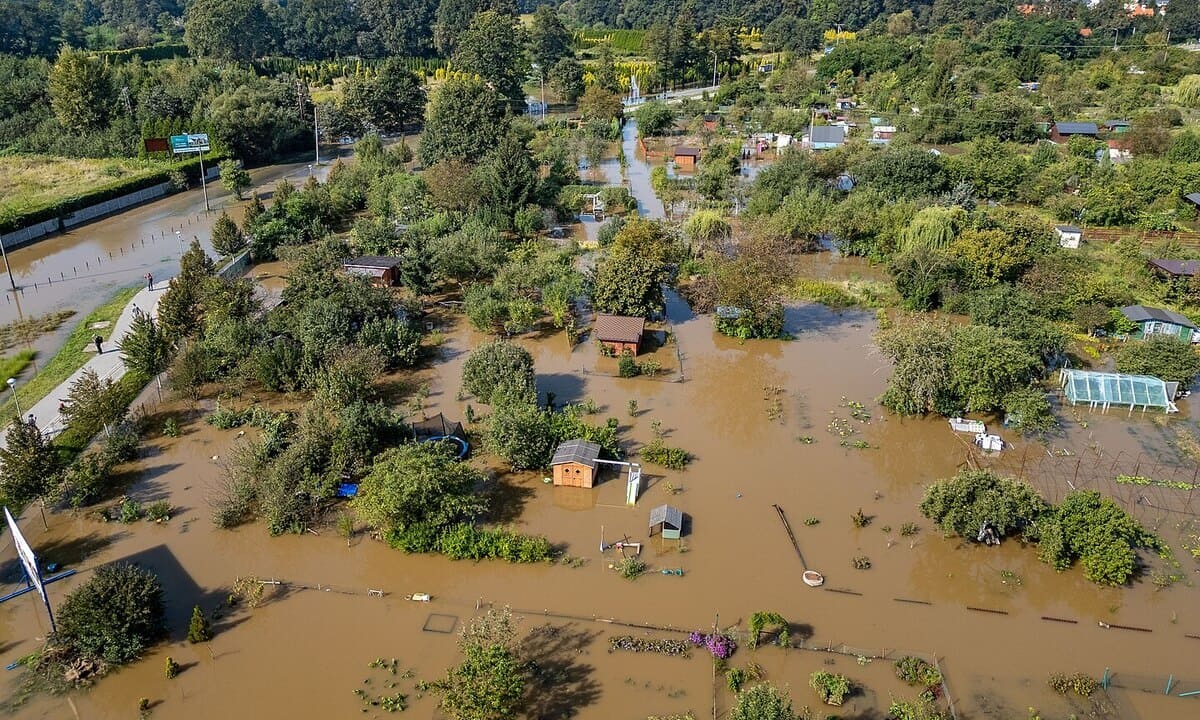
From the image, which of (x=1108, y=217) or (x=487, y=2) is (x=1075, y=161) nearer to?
(x=1108, y=217)

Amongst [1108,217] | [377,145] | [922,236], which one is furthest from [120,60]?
[1108,217]

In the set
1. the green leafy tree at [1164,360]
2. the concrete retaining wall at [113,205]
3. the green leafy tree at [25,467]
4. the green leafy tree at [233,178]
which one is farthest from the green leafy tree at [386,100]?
the green leafy tree at [1164,360]

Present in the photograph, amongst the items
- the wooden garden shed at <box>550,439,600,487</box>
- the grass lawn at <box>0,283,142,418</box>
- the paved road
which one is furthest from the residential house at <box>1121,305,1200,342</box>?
the paved road

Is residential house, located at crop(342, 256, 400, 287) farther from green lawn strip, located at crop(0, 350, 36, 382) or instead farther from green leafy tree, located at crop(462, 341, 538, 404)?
green lawn strip, located at crop(0, 350, 36, 382)

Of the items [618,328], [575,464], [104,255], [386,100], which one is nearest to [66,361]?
[104,255]

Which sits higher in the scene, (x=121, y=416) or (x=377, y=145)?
(x=377, y=145)

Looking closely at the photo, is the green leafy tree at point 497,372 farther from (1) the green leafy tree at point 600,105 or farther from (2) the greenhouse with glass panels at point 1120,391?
(1) the green leafy tree at point 600,105

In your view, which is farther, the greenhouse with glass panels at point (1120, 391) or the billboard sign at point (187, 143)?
the billboard sign at point (187, 143)
